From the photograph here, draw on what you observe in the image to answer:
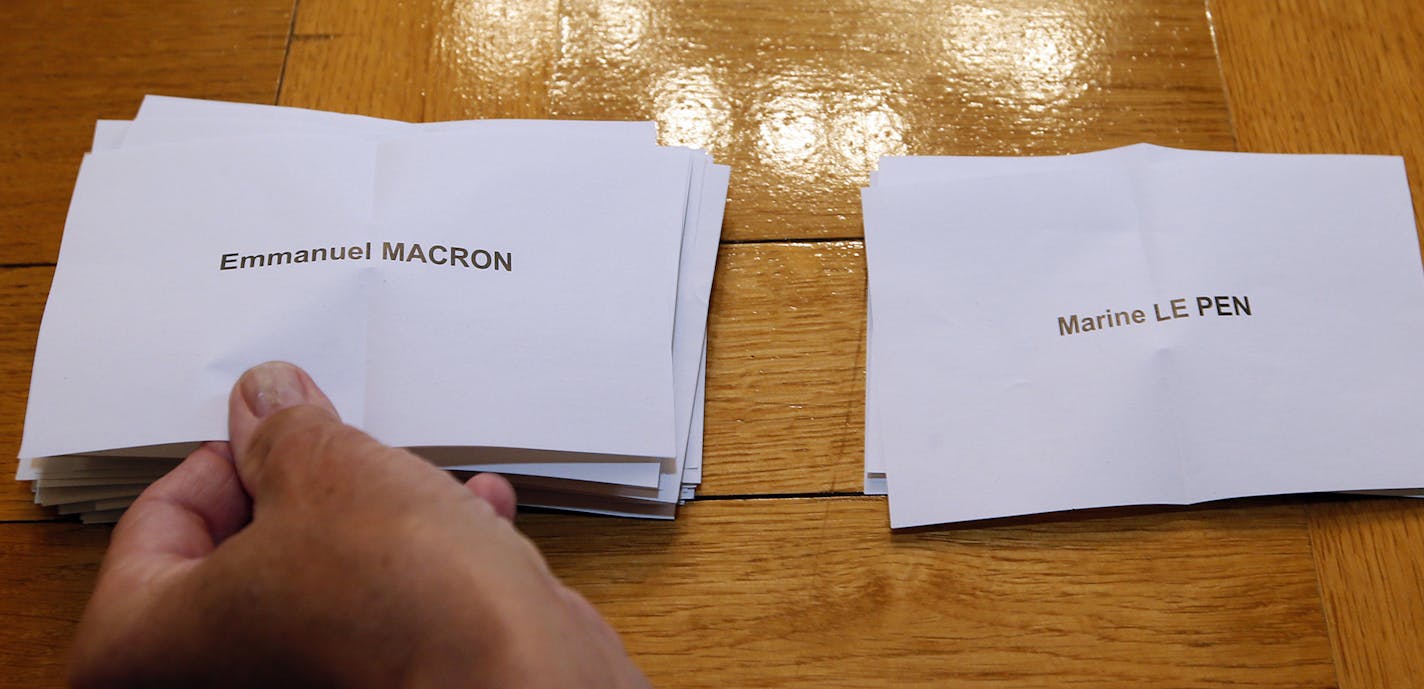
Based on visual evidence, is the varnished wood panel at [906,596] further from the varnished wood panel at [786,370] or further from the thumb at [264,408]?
the thumb at [264,408]

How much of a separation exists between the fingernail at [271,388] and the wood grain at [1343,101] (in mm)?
524

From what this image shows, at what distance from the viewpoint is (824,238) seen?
0.59 meters

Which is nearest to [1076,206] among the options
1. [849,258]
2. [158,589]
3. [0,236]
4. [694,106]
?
[849,258]

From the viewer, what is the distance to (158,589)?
15.6 inches

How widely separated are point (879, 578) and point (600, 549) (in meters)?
0.15

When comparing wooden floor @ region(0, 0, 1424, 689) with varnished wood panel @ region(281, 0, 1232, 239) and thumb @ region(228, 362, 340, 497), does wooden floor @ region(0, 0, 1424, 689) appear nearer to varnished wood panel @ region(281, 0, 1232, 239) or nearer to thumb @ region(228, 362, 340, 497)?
varnished wood panel @ region(281, 0, 1232, 239)

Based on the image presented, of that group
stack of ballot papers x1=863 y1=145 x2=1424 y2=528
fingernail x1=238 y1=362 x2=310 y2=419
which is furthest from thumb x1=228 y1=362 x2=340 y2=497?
stack of ballot papers x1=863 y1=145 x2=1424 y2=528

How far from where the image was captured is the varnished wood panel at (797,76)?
2.01 feet

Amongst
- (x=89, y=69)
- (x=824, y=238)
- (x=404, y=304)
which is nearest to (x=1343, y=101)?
(x=824, y=238)

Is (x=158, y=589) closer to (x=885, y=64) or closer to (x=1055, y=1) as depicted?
(x=885, y=64)

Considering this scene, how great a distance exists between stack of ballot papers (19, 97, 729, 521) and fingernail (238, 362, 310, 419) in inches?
0.7

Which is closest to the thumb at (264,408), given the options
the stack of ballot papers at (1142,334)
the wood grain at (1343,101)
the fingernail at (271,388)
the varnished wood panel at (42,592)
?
the fingernail at (271,388)

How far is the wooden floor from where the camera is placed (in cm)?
51

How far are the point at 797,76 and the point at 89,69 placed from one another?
45cm
